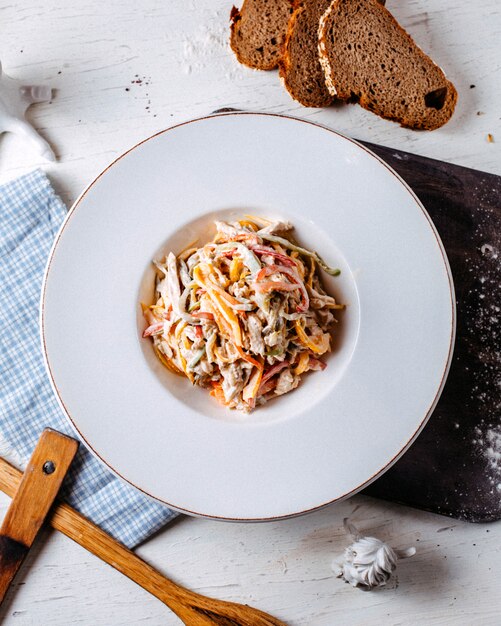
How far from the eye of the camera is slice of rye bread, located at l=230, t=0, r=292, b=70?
2611 millimetres

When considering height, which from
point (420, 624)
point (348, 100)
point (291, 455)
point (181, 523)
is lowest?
point (420, 624)

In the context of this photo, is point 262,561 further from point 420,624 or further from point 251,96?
point 251,96

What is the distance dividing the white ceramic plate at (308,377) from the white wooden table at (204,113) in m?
0.49

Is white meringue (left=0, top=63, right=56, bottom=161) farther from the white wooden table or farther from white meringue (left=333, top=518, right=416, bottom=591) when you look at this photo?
white meringue (left=333, top=518, right=416, bottom=591)

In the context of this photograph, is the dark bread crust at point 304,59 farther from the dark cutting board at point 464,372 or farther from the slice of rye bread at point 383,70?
the dark cutting board at point 464,372

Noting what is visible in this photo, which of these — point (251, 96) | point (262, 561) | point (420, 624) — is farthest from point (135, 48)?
point (420, 624)

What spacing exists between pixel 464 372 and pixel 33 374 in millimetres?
1638

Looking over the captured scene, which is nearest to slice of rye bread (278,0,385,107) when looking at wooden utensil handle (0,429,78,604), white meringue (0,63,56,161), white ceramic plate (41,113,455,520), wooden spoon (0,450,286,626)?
Answer: white ceramic plate (41,113,455,520)

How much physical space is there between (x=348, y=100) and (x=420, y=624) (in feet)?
6.77

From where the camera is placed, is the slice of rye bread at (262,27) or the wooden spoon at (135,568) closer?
the wooden spoon at (135,568)

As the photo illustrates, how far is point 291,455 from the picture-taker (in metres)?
2.10

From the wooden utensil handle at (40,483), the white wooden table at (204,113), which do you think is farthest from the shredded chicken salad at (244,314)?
the white wooden table at (204,113)

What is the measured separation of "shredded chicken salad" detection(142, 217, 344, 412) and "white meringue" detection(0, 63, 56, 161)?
813 mm

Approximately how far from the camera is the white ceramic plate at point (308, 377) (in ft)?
6.91
